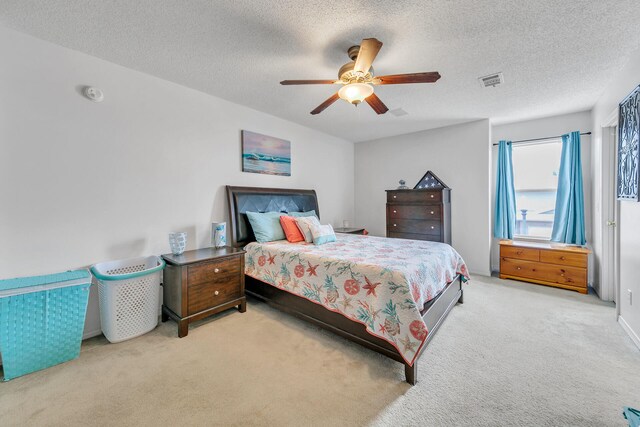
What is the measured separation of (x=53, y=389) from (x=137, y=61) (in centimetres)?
277

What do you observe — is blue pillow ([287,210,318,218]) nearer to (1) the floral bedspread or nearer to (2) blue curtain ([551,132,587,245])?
(1) the floral bedspread

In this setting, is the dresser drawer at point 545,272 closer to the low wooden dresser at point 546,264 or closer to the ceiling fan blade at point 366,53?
the low wooden dresser at point 546,264

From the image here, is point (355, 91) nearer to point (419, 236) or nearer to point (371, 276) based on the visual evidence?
point (371, 276)

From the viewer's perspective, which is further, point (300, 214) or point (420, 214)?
point (420, 214)

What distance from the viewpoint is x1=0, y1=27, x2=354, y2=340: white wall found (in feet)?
6.61

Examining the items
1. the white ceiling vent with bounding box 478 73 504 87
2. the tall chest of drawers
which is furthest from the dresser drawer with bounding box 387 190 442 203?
the white ceiling vent with bounding box 478 73 504 87

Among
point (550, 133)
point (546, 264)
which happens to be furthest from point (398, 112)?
point (546, 264)

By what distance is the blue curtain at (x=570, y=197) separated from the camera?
3691 millimetres

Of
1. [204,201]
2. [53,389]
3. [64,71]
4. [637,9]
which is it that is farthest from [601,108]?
[53,389]

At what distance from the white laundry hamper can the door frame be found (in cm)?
510

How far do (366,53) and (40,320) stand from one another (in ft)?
10.2

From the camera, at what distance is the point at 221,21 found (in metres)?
1.87

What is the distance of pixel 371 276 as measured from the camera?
2010 mm

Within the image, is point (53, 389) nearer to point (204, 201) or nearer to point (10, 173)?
point (10, 173)
